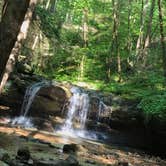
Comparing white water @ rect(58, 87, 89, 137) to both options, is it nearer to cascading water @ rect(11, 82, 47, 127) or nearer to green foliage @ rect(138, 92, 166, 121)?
cascading water @ rect(11, 82, 47, 127)

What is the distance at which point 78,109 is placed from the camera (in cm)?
1845

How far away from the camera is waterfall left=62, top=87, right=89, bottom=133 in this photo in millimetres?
18031

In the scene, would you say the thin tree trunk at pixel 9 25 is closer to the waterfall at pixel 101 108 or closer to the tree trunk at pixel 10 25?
the tree trunk at pixel 10 25

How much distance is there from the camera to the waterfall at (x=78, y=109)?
18031 millimetres

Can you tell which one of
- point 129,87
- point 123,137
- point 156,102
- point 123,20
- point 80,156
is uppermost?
point 123,20

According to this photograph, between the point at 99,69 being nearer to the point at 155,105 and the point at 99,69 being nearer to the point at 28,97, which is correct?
the point at 28,97

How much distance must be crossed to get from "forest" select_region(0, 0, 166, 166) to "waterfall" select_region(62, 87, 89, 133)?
117mm

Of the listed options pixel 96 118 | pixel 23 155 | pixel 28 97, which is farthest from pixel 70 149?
pixel 28 97

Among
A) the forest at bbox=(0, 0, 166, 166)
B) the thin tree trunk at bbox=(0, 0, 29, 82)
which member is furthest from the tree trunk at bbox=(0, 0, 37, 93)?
the forest at bbox=(0, 0, 166, 166)

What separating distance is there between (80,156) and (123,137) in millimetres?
6889

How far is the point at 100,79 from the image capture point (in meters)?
24.2

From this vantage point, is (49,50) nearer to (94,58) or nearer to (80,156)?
(94,58)

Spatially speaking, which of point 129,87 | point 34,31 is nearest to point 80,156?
point 129,87

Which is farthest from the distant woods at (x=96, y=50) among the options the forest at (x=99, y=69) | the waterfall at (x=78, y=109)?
the waterfall at (x=78, y=109)
